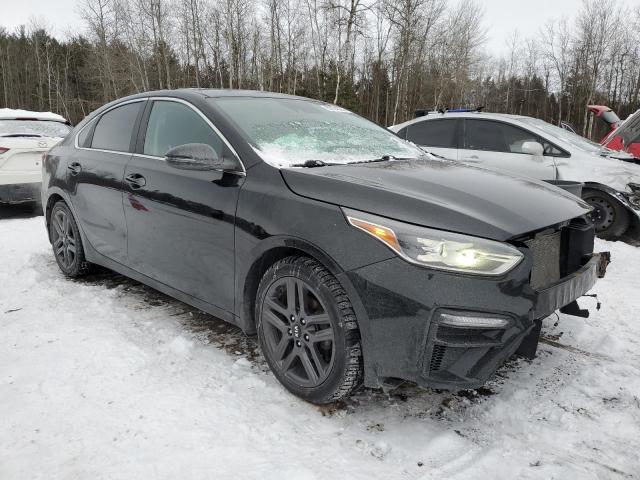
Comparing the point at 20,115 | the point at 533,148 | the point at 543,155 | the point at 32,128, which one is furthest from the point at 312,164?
the point at 20,115

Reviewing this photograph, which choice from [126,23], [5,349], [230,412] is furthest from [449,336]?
[126,23]

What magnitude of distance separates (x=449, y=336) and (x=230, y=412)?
1109 mm

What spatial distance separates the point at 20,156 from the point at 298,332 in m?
6.69

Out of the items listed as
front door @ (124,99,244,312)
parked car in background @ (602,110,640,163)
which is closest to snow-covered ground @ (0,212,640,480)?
front door @ (124,99,244,312)

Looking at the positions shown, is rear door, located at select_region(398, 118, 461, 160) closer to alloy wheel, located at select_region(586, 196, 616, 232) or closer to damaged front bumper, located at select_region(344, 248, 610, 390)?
alloy wheel, located at select_region(586, 196, 616, 232)

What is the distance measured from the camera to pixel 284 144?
2.73 metres

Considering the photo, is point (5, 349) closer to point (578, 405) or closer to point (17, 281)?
point (17, 281)

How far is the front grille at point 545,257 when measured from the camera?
212 centimetres

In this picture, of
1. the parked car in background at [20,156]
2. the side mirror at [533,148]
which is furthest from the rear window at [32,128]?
the side mirror at [533,148]

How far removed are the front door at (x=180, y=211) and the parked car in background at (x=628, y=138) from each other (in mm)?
6626

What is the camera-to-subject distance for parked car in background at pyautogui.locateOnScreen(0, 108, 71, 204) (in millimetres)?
7059

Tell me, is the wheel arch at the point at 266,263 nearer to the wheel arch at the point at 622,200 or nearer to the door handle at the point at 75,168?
the door handle at the point at 75,168

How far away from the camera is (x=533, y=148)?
612cm

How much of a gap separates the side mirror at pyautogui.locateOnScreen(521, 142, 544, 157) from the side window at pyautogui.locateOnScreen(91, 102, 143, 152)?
15.5 ft
